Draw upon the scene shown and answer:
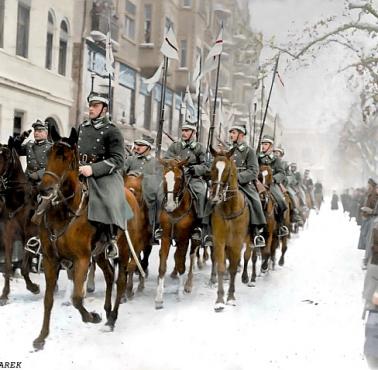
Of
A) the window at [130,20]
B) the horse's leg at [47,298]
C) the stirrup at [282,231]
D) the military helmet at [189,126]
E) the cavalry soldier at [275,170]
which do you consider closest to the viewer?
the horse's leg at [47,298]

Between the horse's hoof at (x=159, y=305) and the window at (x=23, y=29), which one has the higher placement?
the window at (x=23, y=29)

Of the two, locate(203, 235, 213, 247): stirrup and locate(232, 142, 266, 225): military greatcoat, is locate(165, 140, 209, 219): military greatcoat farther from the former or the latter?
locate(232, 142, 266, 225): military greatcoat

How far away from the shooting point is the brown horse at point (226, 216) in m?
7.49

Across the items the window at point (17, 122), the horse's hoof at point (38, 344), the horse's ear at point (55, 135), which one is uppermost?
the window at point (17, 122)

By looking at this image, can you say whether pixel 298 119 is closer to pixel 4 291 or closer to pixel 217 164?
pixel 217 164

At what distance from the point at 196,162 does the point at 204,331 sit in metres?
2.87

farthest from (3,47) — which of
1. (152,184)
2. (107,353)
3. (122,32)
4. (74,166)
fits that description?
(107,353)

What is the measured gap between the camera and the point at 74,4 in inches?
666

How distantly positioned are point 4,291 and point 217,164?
289 cm

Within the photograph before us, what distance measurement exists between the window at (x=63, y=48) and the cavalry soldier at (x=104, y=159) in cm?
1088

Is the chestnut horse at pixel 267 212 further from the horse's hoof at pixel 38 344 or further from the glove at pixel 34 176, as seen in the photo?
the horse's hoof at pixel 38 344

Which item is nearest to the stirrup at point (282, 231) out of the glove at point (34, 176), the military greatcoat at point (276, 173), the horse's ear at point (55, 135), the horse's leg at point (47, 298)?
the military greatcoat at point (276, 173)

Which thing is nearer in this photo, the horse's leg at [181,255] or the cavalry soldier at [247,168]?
the horse's leg at [181,255]

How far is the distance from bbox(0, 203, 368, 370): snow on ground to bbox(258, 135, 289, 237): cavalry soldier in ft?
4.92
